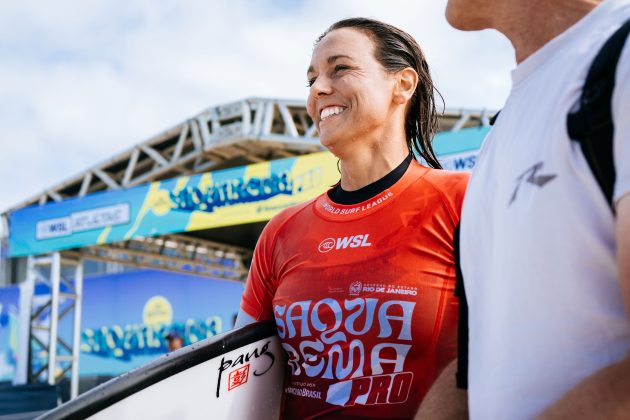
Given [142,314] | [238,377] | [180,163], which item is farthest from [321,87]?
[142,314]

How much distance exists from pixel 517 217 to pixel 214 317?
12346 mm

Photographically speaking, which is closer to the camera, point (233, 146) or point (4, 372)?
point (233, 146)

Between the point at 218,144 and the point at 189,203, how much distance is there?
3.62 feet

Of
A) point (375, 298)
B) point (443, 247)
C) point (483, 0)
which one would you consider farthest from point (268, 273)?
point (483, 0)

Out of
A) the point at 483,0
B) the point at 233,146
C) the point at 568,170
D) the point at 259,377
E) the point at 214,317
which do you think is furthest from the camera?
the point at 214,317

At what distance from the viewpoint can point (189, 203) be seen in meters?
8.73

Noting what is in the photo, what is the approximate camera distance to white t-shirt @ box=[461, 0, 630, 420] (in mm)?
747

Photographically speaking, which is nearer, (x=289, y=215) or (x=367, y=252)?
(x=367, y=252)

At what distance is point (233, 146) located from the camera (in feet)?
31.0

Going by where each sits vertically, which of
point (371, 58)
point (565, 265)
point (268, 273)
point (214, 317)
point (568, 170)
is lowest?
point (214, 317)

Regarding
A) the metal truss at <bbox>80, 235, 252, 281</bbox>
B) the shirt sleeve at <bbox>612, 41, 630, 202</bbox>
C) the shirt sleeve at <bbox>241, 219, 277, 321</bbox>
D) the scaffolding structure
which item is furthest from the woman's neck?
the metal truss at <bbox>80, 235, 252, 281</bbox>

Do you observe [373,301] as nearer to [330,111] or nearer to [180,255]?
[330,111]

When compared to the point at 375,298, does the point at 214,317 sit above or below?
below

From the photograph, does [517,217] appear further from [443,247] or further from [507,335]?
[443,247]
